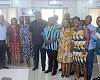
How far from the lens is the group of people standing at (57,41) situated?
13.4 feet

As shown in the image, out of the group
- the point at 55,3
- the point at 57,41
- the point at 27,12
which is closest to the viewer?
the point at 57,41

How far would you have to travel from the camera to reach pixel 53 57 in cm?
494

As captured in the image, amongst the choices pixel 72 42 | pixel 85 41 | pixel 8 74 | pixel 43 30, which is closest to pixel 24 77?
pixel 8 74

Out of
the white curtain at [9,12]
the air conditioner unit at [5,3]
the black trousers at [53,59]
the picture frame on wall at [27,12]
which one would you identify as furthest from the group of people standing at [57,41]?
the white curtain at [9,12]

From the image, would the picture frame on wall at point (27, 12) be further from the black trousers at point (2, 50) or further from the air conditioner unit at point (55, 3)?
the black trousers at point (2, 50)

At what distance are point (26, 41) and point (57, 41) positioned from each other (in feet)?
3.65

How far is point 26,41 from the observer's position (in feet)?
18.2

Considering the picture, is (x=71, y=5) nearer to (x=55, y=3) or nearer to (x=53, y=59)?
(x=55, y=3)

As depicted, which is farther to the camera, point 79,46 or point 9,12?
point 9,12

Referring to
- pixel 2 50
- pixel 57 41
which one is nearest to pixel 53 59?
pixel 57 41

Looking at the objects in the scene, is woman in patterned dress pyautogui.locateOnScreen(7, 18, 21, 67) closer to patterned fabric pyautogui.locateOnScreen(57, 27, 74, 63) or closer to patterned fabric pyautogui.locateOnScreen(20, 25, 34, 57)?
patterned fabric pyautogui.locateOnScreen(20, 25, 34, 57)

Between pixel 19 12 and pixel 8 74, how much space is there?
8.87 metres

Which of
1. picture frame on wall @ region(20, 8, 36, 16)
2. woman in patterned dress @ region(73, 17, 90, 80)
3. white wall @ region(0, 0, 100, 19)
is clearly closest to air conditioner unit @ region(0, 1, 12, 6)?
white wall @ region(0, 0, 100, 19)

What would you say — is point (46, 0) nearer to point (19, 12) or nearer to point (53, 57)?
point (19, 12)
